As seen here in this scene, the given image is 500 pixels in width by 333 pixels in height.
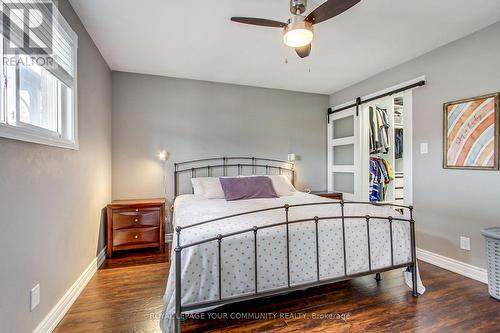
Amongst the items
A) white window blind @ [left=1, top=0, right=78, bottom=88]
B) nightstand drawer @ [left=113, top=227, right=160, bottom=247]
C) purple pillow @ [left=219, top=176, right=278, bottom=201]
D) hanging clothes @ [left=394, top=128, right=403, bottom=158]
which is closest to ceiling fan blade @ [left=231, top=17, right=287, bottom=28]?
white window blind @ [left=1, top=0, right=78, bottom=88]

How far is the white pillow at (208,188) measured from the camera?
328cm

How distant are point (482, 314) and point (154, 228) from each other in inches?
134

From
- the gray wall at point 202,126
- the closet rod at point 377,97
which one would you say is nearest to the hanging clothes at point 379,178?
the gray wall at point 202,126

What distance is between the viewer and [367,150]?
13.3 feet

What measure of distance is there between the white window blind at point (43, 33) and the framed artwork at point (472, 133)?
3886 millimetres

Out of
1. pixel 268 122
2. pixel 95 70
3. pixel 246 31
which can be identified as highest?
pixel 246 31

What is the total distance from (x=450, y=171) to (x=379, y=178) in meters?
1.36

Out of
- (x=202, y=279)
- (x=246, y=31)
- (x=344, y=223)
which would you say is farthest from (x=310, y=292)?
(x=246, y=31)

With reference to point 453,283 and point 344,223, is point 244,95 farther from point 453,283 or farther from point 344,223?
point 453,283

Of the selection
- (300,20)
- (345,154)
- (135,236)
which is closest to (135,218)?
(135,236)

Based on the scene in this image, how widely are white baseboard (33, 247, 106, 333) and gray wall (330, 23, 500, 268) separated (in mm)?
3843

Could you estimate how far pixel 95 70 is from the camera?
282 cm

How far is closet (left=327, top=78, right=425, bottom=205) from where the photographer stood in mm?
4047

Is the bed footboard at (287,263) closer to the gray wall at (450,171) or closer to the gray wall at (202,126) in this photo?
the gray wall at (450,171)
